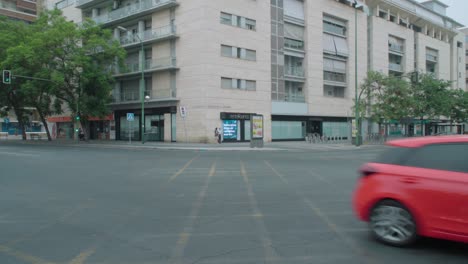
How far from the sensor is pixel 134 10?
134ft

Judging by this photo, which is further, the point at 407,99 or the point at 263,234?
the point at 407,99

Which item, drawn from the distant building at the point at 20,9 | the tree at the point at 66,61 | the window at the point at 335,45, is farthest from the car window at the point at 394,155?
the distant building at the point at 20,9

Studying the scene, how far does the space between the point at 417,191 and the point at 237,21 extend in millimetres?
35138

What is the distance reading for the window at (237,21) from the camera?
121 ft

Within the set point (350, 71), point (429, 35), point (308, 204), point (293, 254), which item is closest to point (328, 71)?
point (350, 71)

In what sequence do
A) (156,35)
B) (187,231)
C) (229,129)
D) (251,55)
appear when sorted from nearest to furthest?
(187,231), (229,129), (156,35), (251,55)

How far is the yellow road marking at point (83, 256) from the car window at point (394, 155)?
13.1 ft

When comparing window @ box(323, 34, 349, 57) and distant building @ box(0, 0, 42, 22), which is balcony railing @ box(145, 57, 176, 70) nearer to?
window @ box(323, 34, 349, 57)

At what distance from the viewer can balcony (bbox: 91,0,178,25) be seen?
3759 cm

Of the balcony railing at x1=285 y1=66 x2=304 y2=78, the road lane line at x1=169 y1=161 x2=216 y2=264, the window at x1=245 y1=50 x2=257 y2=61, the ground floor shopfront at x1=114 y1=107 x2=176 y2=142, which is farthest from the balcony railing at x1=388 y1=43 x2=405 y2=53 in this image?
the road lane line at x1=169 y1=161 x2=216 y2=264

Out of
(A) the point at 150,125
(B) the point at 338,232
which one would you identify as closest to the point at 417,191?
(B) the point at 338,232

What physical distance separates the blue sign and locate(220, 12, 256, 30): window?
30.9ft

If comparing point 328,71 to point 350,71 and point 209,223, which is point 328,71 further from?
point 209,223

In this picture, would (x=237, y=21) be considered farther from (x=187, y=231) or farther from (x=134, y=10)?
(x=187, y=231)
